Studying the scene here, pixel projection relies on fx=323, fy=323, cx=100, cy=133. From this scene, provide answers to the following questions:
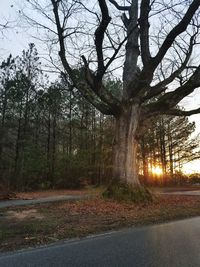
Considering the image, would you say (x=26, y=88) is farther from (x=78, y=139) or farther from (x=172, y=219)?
(x=172, y=219)

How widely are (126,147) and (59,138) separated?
20555 millimetres

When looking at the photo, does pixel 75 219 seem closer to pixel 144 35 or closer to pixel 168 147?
pixel 144 35

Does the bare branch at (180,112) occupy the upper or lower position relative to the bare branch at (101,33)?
lower

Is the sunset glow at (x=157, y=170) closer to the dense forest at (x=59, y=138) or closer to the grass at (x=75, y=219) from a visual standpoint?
the dense forest at (x=59, y=138)

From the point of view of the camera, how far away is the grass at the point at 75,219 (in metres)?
6.59

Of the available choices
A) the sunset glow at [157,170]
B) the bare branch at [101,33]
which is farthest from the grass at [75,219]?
the sunset glow at [157,170]

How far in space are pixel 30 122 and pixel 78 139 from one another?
5254mm

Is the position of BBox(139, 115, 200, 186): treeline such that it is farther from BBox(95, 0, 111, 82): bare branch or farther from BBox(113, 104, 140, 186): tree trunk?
BBox(95, 0, 111, 82): bare branch

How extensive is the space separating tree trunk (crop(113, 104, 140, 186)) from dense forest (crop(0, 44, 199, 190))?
11944 millimetres

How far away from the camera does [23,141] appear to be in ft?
90.0

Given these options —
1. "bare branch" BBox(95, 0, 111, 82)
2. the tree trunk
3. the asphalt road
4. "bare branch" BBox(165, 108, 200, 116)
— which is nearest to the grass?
the asphalt road

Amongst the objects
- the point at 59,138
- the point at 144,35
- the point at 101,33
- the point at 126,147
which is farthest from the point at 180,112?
the point at 59,138

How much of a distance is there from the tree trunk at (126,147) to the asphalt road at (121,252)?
220 inches

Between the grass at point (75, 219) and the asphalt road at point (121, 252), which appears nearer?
the asphalt road at point (121, 252)
